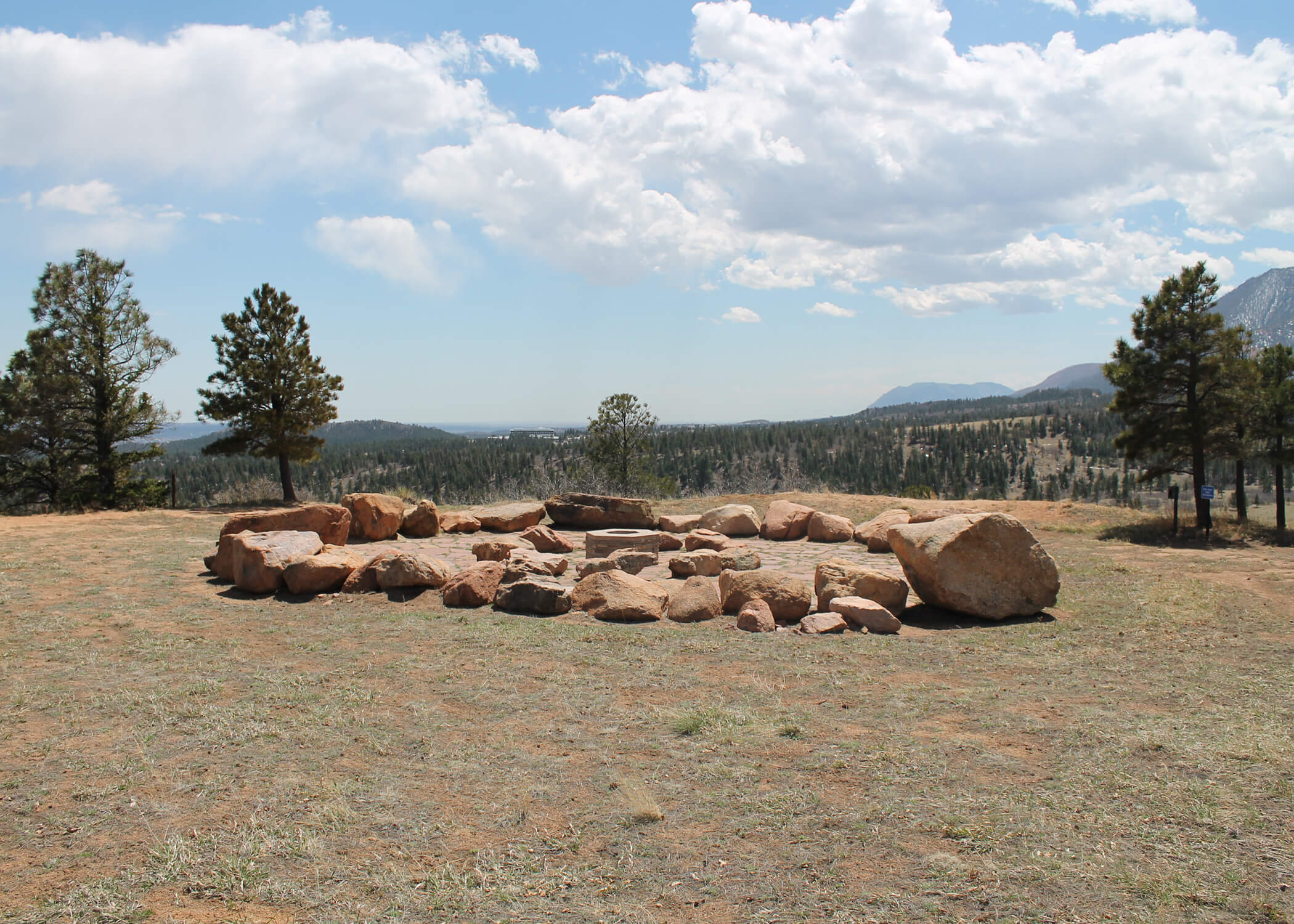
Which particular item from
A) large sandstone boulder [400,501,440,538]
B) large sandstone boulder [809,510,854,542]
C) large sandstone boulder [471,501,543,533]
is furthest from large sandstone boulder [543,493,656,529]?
large sandstone boulder [809,510,854,542]

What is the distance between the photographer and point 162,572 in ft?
36.0

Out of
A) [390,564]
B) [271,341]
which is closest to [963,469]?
[271,341]

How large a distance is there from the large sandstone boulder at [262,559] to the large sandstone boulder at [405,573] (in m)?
1.19

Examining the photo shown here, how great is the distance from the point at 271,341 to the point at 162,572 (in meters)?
16.8

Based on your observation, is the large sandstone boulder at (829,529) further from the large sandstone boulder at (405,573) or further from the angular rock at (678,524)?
the large sandstone boulder at (405,573)

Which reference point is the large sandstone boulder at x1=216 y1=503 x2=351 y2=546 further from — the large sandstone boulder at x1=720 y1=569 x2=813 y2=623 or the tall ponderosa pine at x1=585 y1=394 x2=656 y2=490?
the tall ponderosa pine at x1=585 y1=394 x2=656 y2=490

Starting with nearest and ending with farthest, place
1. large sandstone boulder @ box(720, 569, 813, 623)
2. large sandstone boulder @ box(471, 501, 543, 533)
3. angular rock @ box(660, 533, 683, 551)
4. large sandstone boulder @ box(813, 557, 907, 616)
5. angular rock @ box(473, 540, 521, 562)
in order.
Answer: large sandstone boulder @ box(720, 569, 813, 623) → large sandstone boulder @ box(813, 557, 907, 616) → angular rock @ box(473, 540, 521, 562) → angular rock @ box(660, 533, 683, 551) → large sandstone boulder @ box(471, 501, 543, 533)

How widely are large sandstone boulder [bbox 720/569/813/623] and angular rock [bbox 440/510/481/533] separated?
363 inches

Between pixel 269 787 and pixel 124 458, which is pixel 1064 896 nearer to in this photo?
pixel 269 787

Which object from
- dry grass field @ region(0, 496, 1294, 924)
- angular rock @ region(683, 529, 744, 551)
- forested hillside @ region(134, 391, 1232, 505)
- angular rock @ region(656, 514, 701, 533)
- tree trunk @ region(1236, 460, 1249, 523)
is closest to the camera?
dry grass field @ region(0, 496, 1294, 924)

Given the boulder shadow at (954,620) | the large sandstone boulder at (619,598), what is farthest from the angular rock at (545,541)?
the boulder shadow at (954,620)

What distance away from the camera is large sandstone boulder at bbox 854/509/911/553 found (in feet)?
47.8

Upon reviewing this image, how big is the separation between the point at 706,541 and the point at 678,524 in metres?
2.94

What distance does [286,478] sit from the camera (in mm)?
26422
